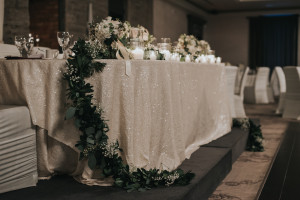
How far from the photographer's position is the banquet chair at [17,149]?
1.99 meters

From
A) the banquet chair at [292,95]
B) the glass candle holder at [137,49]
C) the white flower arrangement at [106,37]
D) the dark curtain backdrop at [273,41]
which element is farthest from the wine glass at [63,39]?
the dark curtain backdrop at [273,41]

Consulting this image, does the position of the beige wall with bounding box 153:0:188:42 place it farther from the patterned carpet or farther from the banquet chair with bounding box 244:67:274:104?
the patterned carpet

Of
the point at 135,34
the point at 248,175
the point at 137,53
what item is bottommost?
the point at 248,175

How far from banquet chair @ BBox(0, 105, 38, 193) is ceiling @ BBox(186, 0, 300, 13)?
1244 centimetres

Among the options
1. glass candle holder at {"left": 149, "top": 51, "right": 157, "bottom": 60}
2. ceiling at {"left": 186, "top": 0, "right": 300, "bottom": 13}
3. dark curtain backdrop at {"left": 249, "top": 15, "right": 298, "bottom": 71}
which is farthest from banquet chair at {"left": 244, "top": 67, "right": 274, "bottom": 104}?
glass candle holder at {"left": 149, "top": 51, "right": 157, "bottom": 60}

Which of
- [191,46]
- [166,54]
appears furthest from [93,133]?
[191,46]

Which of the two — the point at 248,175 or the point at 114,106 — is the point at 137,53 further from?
the point at 248,175

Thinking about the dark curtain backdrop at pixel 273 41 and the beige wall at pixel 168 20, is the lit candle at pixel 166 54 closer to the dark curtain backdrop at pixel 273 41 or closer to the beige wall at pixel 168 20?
the beige wall at pixel 168 20

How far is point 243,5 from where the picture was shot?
1488cm

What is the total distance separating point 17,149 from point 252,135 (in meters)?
2.94

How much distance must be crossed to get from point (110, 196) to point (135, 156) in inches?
11.5

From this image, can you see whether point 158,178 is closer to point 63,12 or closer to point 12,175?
point 12,175

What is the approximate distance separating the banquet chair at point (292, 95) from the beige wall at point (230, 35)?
9.29m

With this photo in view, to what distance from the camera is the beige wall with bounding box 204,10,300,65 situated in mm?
16484
